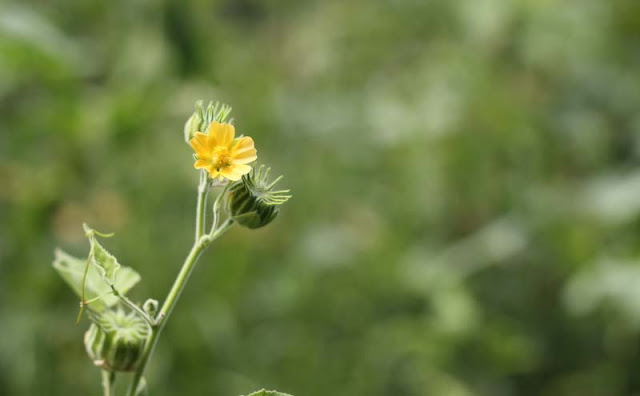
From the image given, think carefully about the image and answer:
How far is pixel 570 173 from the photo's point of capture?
6.73 ft

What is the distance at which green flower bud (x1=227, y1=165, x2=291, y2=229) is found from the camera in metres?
0.61

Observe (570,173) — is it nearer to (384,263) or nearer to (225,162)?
(384,263)

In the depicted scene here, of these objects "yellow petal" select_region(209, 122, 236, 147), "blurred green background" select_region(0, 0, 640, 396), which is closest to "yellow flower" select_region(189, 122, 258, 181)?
"yellow petal" select_region(209, 122, 236, 147)

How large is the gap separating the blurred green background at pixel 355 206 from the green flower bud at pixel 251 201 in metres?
0.85

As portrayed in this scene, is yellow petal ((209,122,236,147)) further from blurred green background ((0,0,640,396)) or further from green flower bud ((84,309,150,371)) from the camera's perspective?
blurred green background ((0,0,640,396))

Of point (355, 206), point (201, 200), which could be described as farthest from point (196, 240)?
point (355, 206)

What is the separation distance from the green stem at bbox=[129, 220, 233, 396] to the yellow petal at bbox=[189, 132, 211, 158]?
0.21 ft

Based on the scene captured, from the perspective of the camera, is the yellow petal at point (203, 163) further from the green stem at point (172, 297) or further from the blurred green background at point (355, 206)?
the blurred green background at point (355, 206)

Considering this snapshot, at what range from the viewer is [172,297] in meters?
0.58

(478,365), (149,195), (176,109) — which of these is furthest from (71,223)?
(478,365)

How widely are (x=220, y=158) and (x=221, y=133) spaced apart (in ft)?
0.07

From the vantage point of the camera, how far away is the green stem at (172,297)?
58 cm

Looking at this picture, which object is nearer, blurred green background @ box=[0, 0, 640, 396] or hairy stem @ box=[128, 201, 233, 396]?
hairy stem @ box=[128, 201, 233, 396]

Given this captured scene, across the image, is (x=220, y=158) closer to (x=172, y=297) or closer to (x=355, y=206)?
(x=172, y=297)
